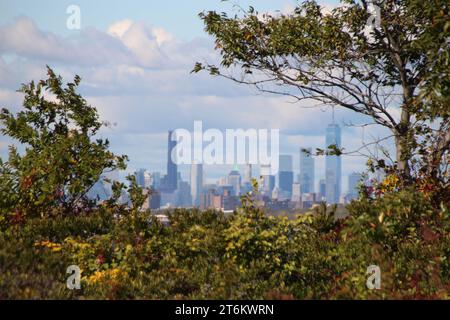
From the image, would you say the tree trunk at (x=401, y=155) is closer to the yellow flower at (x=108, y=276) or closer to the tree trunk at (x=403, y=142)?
the tree trunk at (x=403, y=142)

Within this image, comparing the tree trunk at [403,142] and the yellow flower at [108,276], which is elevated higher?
the tree trunk at [403,142]

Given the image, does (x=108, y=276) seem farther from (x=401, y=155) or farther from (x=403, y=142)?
(x=403, y=142)

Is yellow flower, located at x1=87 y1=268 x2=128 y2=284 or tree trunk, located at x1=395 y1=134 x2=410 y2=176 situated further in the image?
tree trunk, located at x1=395 y1=134 x2=410 y2=176

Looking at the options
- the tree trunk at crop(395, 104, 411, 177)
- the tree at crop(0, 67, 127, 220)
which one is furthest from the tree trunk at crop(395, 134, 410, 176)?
the tree at crop(0, 67, 127, 220)

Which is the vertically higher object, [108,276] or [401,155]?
[401,155]

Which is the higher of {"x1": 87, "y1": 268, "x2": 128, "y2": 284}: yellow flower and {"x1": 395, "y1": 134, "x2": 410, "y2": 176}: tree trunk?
{"x1": 395, "y1": 134, "x2": 410, "y2": 176}: tree trunk

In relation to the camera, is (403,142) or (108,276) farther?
(403,142)

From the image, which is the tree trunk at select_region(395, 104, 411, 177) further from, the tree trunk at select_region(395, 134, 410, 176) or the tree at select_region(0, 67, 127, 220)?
the tree at select_region(0, 67, 127, 220)

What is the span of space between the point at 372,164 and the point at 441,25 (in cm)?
740

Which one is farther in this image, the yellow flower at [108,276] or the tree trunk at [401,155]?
the tree trunk at [401,155]

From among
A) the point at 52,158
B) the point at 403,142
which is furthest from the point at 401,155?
the point at 52,158

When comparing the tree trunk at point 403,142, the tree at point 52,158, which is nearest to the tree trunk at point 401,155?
the tree trunk at point 403,142

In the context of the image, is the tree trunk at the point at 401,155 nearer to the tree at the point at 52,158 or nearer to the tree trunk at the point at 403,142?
the tree trunk at the point at 403,142

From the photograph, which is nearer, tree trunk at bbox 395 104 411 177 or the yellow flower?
the yellow flower
